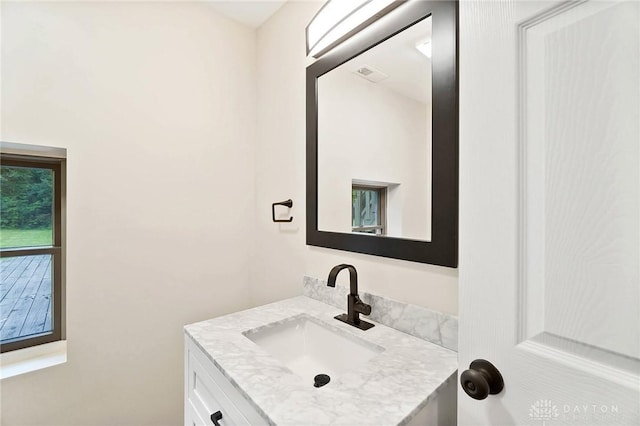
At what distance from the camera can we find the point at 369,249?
1.06 metres

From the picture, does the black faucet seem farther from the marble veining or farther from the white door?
the white door

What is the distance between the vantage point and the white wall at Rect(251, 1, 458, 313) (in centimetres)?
123

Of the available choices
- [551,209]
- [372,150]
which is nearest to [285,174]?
[372,150]

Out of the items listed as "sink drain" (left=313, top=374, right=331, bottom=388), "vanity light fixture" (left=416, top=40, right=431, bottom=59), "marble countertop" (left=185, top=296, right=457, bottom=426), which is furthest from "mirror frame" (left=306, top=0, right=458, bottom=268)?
"sink drain" (left=313, top=374, right=331, bottom=388)

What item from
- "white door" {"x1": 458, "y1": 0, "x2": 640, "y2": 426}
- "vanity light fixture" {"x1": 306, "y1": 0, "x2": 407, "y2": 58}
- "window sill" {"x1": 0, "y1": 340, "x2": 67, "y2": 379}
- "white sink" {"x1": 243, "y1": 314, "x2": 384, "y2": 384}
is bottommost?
"window sill" {"x1": 0, "y1": 340, "x2": 67, "y2": 379}

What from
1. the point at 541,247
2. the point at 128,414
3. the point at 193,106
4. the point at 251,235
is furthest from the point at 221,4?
the point at 128,414

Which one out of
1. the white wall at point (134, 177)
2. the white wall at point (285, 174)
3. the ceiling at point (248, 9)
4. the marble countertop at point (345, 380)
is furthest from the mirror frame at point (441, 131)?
the ceiling at point (248, 9)

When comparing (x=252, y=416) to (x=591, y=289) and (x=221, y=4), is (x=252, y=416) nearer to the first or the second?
(x=591, y=289)

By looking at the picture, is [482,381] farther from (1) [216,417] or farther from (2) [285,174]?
(2) [285,174]

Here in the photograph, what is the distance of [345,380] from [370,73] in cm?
105

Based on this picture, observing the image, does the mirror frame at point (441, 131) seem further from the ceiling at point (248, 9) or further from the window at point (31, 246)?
the window at point (31, 246)

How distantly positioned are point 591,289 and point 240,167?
5.35 feet

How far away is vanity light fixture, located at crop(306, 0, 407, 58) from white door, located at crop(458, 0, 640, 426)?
532 millimetres

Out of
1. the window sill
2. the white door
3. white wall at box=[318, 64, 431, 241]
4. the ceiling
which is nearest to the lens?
the white door
